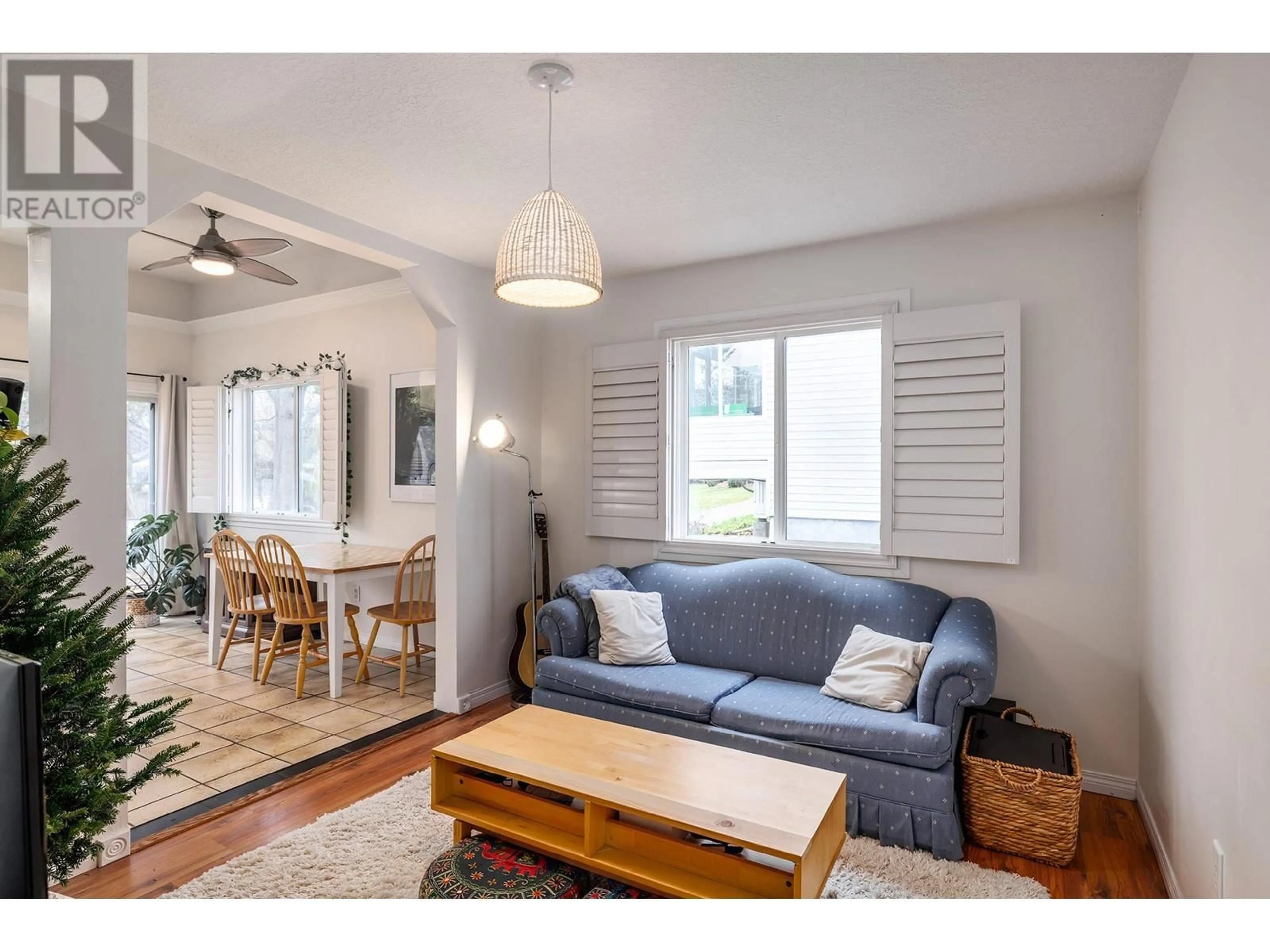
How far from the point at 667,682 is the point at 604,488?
1.43m

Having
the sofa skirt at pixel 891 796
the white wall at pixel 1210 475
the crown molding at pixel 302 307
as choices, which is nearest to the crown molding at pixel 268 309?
the crown molding at pixel 302 307

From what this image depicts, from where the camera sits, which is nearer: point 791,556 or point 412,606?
point 791,556

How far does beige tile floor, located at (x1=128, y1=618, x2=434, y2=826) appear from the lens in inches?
120

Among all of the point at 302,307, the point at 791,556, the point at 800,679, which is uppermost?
the point at 302,307

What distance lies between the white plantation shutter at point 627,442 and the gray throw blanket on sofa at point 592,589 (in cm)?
37

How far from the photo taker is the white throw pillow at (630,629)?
342 centimetres

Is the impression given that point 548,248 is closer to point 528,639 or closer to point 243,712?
point 528,639

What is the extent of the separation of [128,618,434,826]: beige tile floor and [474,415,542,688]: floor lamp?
73 centimetres

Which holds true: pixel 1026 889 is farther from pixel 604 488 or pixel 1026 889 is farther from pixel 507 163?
pixel 507 163

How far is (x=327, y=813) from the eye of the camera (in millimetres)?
2754

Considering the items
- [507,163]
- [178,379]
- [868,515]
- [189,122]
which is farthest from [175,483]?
[868,515]

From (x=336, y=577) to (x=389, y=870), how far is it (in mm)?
2092

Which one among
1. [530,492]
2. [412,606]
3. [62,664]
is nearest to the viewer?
[62,664]

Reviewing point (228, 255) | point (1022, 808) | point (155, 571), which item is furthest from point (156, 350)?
point (1022, 808)
